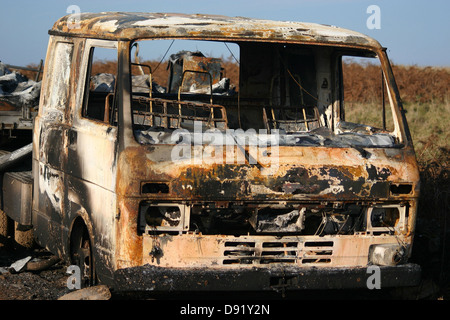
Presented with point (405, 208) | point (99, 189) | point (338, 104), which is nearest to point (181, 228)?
point (99, 189)

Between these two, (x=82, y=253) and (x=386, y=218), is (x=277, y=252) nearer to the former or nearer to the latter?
(x=386, y=218)

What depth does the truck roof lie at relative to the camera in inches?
221

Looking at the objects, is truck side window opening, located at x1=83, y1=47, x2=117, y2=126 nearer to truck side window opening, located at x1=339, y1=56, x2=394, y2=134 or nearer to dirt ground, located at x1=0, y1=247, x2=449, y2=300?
dirt ground, located at x1=0, y1=247, x2=449, y2=300

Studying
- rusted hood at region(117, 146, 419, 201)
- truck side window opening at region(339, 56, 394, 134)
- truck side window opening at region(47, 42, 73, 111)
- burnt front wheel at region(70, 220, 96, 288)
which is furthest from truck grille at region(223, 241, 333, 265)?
truck side window opening at region(339, 56, 394, 134)

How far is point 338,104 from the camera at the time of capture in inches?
288

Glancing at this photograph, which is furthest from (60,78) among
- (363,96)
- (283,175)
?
(363,96)

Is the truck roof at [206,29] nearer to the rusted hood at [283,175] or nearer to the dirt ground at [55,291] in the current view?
the rusted hood at [283,175]

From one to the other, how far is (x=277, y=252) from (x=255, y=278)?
0.97ft

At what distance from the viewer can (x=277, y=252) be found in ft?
18.1

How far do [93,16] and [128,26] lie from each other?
34.6 inches

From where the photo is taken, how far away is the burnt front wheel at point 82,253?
5.98 meters

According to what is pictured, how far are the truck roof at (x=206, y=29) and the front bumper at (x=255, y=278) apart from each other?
1.65 m

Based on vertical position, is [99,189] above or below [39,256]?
above
